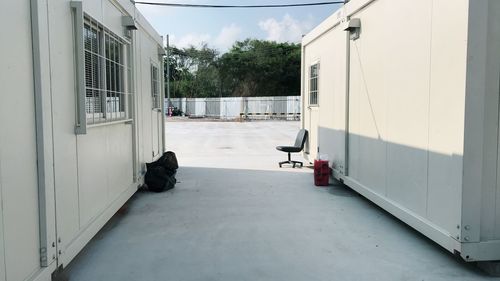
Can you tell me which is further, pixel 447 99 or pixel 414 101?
pixel 414 101

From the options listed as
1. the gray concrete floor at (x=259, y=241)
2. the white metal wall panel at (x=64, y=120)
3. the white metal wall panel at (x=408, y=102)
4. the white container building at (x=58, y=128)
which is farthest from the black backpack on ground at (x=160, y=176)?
the white metal wall panel at (x=408, y=102)

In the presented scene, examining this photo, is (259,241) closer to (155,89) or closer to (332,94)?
(332,94)

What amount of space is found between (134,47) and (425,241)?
158 inches

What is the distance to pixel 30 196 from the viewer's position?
8.48ft

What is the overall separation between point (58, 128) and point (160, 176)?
3.23 m

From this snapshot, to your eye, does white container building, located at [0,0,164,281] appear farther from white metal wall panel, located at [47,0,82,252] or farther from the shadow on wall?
the shadow on wall

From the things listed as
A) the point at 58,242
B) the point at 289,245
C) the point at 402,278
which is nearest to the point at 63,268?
the point at 58,242

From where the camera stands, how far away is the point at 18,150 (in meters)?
2.42

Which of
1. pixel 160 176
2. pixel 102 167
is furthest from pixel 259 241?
pixel 160 176

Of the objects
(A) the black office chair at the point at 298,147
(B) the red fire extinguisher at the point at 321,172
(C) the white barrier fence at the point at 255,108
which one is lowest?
(B) the red fire extinguisher at the point at 321,172

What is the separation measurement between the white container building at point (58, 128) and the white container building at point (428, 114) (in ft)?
8.86

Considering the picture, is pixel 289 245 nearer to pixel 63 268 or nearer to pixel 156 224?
pixel 156 224

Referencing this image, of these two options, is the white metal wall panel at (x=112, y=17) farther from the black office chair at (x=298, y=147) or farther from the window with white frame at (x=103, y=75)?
the black office chair at (x=298, y=147)

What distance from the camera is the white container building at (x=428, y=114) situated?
10.2 ft
